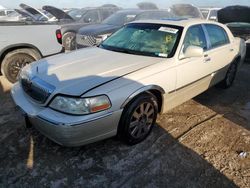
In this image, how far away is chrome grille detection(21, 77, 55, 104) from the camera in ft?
9.43

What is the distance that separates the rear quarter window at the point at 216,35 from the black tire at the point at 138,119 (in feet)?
6.05

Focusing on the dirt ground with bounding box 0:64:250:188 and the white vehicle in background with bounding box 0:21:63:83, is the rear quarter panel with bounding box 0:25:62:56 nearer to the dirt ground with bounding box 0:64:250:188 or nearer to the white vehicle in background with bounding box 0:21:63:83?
the white vehicle in background with bounding box 0:21:63:83

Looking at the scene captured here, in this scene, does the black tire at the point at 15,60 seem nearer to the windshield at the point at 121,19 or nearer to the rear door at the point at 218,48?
the windshield at the point at 121,19

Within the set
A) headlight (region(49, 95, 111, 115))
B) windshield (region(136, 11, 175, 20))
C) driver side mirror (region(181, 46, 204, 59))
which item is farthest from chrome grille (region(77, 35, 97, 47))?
headlight (region(49, 95, 111, 115))

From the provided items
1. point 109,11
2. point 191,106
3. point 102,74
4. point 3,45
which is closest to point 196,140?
point 191,106

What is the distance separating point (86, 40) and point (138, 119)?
4555mm

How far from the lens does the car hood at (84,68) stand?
9.41ft

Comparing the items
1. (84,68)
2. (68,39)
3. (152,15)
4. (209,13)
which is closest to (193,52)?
(84,68)

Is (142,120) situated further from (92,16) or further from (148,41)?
(92,16)

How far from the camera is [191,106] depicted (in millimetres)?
4605

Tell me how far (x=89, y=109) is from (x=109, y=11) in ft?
28.9

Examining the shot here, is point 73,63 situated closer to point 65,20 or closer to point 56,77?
point 56,77

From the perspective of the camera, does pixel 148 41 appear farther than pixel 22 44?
No

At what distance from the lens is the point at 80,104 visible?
8.87 ft
